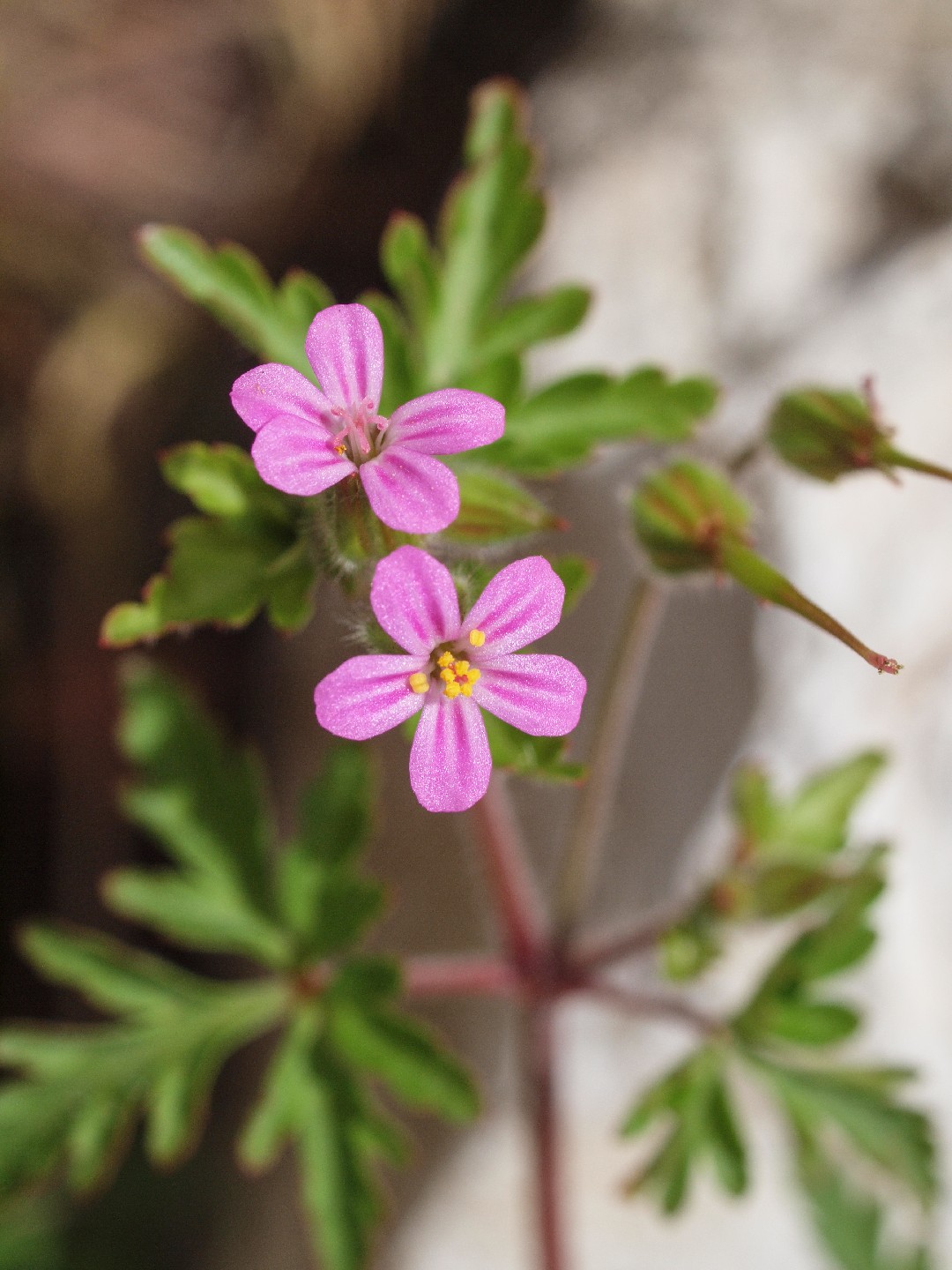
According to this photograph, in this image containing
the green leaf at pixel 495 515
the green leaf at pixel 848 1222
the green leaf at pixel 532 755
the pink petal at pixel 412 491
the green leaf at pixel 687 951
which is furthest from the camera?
the green leaf at pixel 848 1222

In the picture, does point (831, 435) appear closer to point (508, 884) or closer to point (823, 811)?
point (823, 811)

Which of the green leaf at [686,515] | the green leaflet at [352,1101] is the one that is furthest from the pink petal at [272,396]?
the green leaflet at [352,1101]

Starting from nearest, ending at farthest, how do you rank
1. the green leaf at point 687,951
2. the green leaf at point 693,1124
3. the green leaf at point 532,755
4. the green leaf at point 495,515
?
the green leaf at point 532,755
the green leaf at point 495,515
the green leaf at point 693,1124
the green leaf at point 687,951

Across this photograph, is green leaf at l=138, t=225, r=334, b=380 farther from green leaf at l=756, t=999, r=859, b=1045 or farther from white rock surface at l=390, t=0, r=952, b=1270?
green leaf at l=756, t=999, r=859, b=1045

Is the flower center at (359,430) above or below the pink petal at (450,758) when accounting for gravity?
above

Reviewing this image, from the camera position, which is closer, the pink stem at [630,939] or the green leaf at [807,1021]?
the green leaf at [807,1021]

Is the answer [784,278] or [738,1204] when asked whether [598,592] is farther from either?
[738,1204]

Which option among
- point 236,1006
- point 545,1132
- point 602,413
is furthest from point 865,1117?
point 602,413

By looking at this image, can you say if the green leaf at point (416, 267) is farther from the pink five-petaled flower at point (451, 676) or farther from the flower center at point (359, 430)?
the pink five-petaled flower at point (451, 676)
